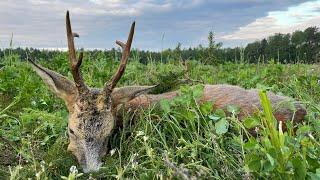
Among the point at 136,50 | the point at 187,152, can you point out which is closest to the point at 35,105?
the point at 187,152

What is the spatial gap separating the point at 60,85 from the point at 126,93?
2.23ft

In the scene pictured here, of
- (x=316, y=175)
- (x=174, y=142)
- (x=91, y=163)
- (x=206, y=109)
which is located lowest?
(x=91, y=163)

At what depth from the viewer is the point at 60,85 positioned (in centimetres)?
603

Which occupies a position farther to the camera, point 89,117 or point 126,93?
point 126,93

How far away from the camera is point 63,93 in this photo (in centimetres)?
598

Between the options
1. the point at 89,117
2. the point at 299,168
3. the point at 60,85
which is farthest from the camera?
the point at 60,85

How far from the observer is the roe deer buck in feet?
17.6

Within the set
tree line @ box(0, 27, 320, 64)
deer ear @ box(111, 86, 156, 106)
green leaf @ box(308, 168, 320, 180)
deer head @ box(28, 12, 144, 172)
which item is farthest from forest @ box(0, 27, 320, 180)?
tree line @ box(0, 27, 320, 64)

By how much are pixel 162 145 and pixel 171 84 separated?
5.85 feet

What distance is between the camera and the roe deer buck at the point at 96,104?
5.38 m

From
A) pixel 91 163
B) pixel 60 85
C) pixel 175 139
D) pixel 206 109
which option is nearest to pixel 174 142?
pixel 175 139

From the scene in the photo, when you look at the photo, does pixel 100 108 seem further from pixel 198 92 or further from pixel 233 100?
pixel 233 100

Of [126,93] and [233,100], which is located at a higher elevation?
[126,93]

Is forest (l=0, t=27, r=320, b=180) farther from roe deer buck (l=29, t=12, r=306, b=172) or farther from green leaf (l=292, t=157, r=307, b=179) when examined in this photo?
roe deer buck (l=29, t=12, r=306, b=172)
